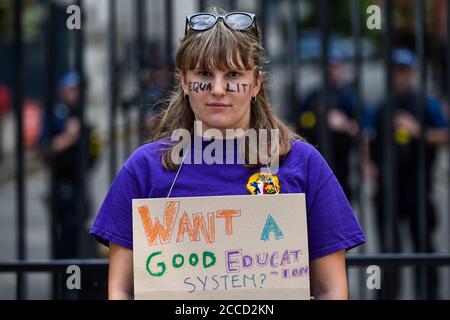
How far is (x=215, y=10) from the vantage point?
3281 millimetres

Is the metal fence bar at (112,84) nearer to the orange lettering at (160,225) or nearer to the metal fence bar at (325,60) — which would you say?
the metal fence bar at (325,60)

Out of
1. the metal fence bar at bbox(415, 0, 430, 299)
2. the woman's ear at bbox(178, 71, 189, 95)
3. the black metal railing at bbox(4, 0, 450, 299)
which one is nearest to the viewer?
the woman's ear at bbox(178, 71, 189, 95)

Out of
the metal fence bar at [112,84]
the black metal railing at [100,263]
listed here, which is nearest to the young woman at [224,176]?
the black metal railing at [100,263]

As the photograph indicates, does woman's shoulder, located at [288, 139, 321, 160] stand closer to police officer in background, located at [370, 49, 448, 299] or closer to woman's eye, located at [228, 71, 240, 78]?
woman's eye, located at [228, 71, 240, 78]

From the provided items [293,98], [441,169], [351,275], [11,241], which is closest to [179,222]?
[293,98]

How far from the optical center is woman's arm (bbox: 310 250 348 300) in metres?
2.96

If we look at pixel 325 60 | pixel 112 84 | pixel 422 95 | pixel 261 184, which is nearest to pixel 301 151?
pixel 261 184

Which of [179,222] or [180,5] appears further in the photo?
[180,5]

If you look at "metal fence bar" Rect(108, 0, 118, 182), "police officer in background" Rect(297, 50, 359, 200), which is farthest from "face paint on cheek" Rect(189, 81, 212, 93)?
"police officer in background" Rect(297, 50, 359, 200)

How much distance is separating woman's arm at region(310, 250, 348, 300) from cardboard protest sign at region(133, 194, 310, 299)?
0.21 ft

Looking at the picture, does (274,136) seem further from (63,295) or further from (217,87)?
(63,295)

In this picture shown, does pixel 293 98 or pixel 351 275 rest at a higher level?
pixel 293 98
